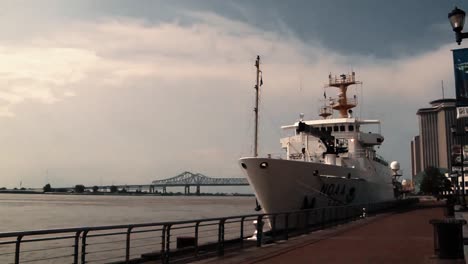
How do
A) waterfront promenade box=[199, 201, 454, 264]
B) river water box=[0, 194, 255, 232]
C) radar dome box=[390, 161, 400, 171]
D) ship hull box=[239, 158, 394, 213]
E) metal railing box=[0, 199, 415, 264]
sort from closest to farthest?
1. metal railing box=[0, 199, 415, 264]
2. waterfront promenade box=[199, 201, 454, 264]
3. ship hull box=[239, 158, 394, 213]
4. river water box=[0, 194, 255, 232]
5. radar dome box=[390, 161, 400, 171]

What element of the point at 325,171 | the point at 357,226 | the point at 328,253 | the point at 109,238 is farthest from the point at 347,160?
the point at 328,253

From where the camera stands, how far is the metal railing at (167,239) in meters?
8.69

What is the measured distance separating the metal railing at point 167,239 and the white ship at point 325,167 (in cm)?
142

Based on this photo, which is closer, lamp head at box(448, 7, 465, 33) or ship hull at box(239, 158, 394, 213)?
lamp head at box(448, 7, 465, 33)

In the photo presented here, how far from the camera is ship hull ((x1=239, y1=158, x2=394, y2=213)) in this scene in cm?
2227

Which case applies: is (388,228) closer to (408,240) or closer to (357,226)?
(357,226)

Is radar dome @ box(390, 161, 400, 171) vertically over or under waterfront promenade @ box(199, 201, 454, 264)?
over

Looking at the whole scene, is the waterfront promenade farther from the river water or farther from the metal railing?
the river water

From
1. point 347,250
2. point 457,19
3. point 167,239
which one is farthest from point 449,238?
point 167,239

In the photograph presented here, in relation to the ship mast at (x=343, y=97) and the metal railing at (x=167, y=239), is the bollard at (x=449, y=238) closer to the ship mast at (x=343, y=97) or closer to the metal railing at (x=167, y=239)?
the metal railing at (x=167, y=239)

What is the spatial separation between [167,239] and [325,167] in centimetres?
1610

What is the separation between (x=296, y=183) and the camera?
76.0 ft

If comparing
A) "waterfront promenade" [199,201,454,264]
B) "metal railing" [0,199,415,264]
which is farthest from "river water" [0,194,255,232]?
"waterfront promenade" [199,201,454,264]

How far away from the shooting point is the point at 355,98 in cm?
4009
